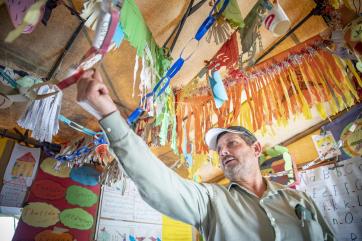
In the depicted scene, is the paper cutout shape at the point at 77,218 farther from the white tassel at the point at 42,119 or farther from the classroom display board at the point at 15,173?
the white tassel at the point at 42,119

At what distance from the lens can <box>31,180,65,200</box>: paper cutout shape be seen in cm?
203

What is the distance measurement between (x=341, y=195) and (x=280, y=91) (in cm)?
142

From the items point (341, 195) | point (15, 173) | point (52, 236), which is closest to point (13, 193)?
point (15, 173)

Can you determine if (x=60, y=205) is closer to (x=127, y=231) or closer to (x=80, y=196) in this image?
(x=80, y=196)

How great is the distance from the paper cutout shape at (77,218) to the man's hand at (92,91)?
208cm

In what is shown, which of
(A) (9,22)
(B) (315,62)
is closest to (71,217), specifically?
(A) (9,22)

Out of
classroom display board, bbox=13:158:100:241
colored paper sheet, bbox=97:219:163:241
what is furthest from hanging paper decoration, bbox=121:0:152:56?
colored paper sheet, bbox=97:219:163:241

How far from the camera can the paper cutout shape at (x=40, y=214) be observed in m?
1.89

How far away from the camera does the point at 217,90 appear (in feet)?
3.70

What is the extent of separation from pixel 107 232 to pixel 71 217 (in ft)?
1.44

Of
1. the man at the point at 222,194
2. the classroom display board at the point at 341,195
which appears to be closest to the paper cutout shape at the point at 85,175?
the man at the point at 222,194

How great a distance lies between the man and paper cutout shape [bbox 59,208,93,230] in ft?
5.88

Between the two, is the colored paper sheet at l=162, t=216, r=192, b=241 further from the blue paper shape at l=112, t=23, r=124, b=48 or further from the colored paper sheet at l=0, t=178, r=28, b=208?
the blue paper shape at l=112, t=23, r=124, b=48

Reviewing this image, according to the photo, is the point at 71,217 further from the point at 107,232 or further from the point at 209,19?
the point at 209,19
